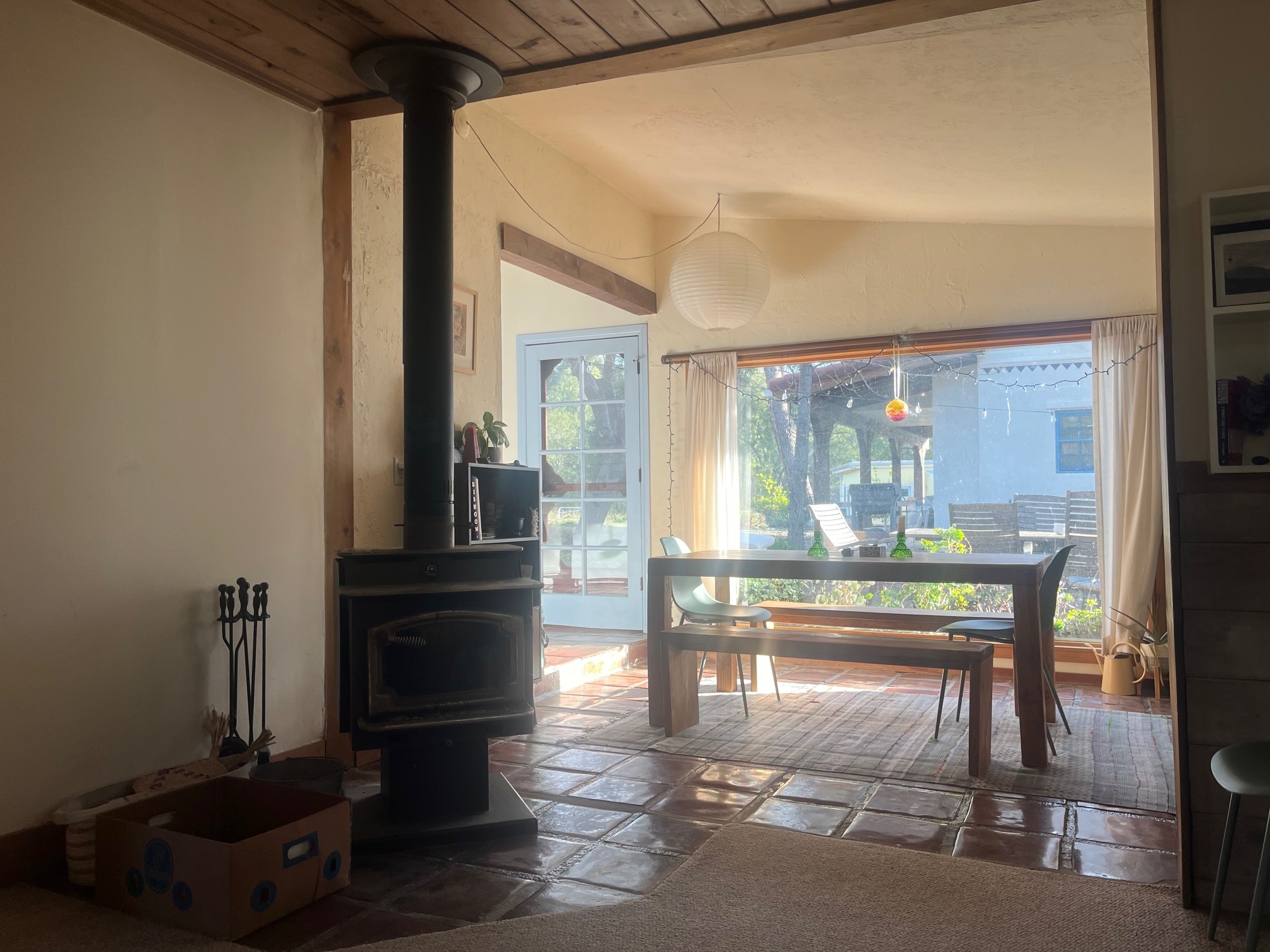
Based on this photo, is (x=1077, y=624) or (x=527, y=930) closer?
(x=527, y=930)

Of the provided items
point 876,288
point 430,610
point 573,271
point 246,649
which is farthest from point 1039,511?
point 246,649

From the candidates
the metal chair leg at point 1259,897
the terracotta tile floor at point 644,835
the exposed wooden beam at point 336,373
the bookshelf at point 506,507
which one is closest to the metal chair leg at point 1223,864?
the metal chair leg at point 1259,897

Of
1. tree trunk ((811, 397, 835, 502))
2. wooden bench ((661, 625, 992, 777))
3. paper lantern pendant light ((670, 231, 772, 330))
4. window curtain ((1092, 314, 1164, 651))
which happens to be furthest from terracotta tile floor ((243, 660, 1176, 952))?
tree trunk ((811, 397, 835, 502))

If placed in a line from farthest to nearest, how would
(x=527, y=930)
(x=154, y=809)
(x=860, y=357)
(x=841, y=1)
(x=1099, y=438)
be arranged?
(x=860, y=357), (x=1099, y=438), (x=841, y=1), (x=154, y=809), (x=527, y=930)

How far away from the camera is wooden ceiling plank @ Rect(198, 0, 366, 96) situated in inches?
115

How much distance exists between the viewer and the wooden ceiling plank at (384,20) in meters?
2.82

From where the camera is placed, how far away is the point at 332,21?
2938 mm

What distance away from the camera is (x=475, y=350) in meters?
4.61

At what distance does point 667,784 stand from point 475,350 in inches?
91.8

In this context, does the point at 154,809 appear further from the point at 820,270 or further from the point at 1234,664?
the point at 820,270

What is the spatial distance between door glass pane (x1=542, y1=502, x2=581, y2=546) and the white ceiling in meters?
2.34

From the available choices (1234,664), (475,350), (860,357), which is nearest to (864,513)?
(860,357)

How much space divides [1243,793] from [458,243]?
3837 millimetres

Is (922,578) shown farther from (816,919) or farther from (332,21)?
(332,21)
